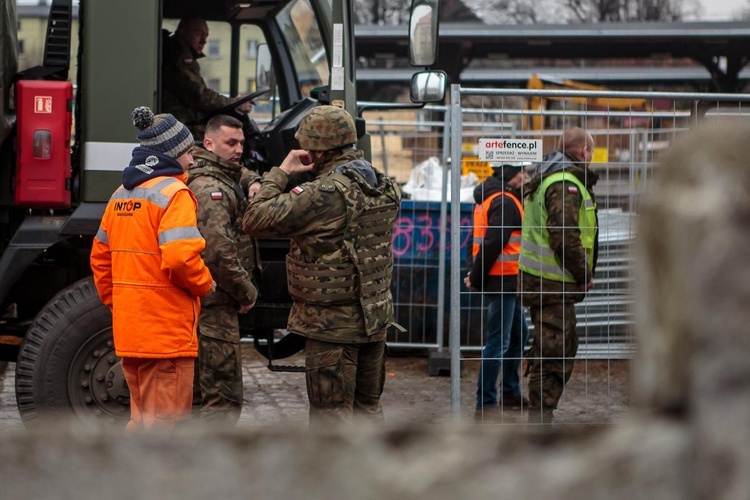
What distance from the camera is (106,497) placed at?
0.74 m

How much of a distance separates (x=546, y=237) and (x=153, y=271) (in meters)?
2.64

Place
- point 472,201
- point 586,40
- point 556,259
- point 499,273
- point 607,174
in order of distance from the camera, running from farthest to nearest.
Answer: point 586,40 < point 472,201 < point 499,273 < point 607,174 < point 556,259

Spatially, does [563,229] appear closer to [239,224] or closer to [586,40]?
[239,224]

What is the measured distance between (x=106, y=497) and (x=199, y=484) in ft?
0.22

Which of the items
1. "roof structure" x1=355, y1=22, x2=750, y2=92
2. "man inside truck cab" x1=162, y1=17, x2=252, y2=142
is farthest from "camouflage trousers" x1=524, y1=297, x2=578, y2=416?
"roof structure" x1=355, y1=22, x2=750, y2=92

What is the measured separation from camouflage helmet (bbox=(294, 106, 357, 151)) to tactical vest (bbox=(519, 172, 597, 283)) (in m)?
1.71

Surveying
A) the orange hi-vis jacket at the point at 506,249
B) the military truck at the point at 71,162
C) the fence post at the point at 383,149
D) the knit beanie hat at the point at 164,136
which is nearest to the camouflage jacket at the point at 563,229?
the orange hi-vis jacket at the point at 506,249

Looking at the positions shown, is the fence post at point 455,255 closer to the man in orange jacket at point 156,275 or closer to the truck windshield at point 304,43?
the truck windshield at point 304,43

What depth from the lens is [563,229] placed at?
6.09 m

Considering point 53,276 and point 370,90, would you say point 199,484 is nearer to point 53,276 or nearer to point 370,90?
point 53,276

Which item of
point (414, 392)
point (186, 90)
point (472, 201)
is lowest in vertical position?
point (414, 392)

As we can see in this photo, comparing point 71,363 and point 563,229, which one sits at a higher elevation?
point 563,229

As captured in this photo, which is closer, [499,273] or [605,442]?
[605,442]

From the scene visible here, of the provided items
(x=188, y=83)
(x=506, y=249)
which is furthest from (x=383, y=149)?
(x=188, y=83)
